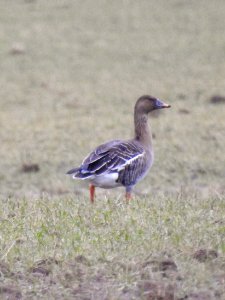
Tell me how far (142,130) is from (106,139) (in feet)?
14.5

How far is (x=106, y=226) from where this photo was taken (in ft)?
21.4

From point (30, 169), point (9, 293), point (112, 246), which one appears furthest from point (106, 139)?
point (9, 293)

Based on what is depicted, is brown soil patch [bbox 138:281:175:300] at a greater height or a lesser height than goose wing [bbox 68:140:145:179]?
lesser

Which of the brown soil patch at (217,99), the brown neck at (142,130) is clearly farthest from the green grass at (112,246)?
the brown soil patch at (217,99)

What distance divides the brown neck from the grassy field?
52cm

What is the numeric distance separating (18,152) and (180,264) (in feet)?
23.9

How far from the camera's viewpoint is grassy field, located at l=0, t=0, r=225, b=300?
18.6ft

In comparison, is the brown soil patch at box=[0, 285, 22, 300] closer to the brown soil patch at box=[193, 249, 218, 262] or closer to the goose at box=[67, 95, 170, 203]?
the brown soil patch at box=[193, 249, 218, 262]

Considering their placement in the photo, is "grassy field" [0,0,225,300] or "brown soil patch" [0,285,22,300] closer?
"brown soil patch" [0,285,22,300]

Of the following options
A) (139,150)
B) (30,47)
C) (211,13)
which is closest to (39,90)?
(30,47)

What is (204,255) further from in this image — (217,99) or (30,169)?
(217,99)

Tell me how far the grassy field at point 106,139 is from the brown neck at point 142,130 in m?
0.52

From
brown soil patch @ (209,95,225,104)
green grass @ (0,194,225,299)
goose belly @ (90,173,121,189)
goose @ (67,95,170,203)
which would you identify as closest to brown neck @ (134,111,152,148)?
goose @ (67,95,170,203)

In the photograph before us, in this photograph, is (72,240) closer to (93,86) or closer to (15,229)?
(15,229)
